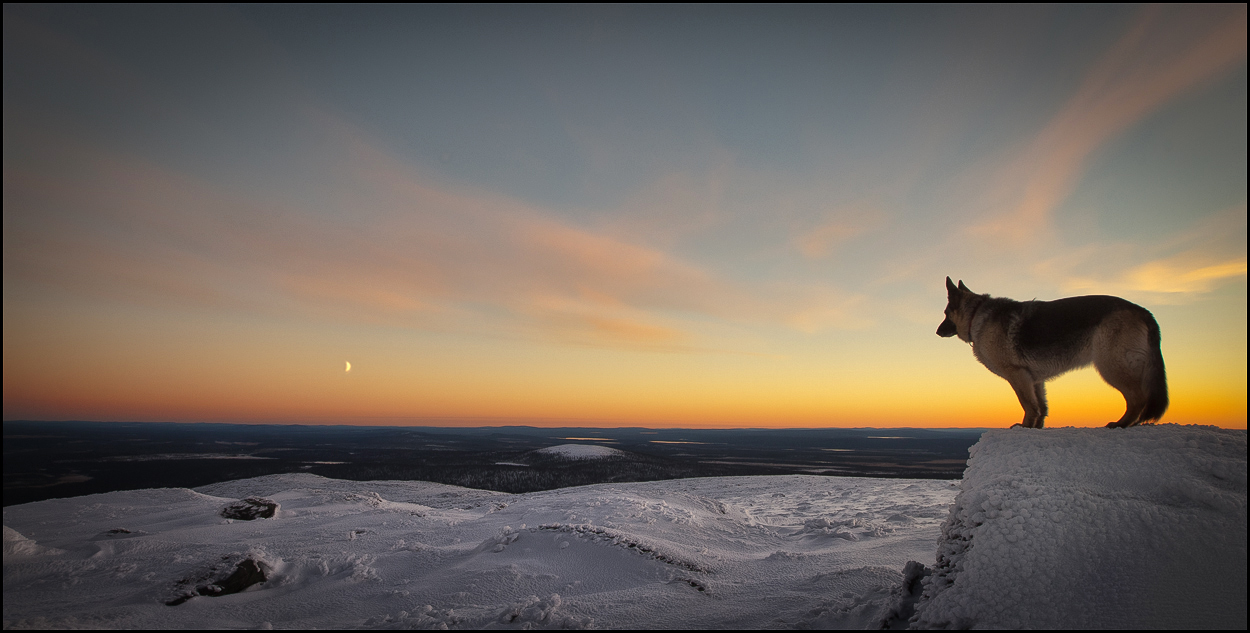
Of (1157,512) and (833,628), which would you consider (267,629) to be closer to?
(833,628)

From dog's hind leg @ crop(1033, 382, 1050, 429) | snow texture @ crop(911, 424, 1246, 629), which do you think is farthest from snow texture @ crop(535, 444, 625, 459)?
snow texture @ crop(911, 424, 1246, 629)

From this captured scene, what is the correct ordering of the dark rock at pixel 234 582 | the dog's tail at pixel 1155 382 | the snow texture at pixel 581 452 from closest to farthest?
the dog's tail at pixel 1155 382
the dark rock at pixel 234 582
the snow texture at pixel 581 452

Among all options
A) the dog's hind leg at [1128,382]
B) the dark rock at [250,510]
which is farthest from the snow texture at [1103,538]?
the dark rock at [250,510]

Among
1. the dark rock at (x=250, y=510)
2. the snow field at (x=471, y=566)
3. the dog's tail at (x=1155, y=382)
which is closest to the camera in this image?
the dog's tail at (x=1155, y=382)

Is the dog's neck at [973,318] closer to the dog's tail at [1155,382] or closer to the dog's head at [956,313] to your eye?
the dog's head at [956,313]

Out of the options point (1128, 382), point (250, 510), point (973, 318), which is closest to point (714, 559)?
point (973, 318)

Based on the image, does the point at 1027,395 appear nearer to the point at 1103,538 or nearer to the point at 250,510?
the point at 1103,538

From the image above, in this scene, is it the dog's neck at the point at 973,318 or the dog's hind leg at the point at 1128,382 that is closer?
the dog's hind leg at the point at 1128,382
